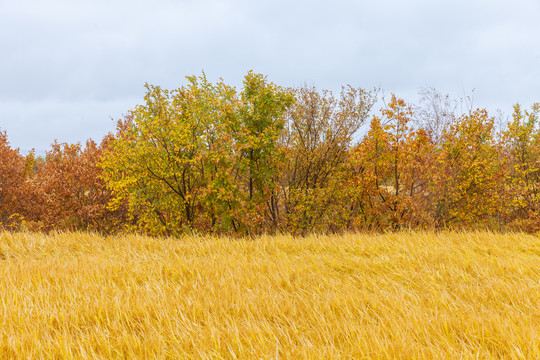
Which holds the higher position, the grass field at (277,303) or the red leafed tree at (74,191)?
the red leafed tree at (74,191)

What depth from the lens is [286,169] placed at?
555 inches

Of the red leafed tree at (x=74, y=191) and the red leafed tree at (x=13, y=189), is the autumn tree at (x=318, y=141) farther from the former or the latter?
the red leafed tree at (x=13, y=189)

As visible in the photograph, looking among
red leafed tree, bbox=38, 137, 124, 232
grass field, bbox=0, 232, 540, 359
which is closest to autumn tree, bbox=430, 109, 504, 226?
grass field, bbox=0, 232, 540, 359

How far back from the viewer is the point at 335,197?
1349 centimetres

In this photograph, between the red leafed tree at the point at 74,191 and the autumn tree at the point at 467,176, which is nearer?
the autumn tree at the point at 467,176

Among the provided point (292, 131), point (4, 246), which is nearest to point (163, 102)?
point (292, 131)

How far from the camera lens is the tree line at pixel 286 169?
37.6 ft

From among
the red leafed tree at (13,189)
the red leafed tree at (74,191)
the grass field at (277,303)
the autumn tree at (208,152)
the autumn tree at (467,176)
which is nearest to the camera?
the grass field at (277,303)

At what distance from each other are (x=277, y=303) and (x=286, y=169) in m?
10.3

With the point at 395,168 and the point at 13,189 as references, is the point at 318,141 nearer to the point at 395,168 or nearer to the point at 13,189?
the point at 395,168

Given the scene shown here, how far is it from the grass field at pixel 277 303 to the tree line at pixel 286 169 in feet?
16.0

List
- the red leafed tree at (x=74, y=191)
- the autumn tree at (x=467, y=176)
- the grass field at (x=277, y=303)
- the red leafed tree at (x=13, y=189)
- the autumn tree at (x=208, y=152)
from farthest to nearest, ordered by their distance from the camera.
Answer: the red leafed tree at (x=13, y=189) → the red leafed tree at (x=74, y=191) → the autumn tree at (x=467, y=176) → the autumn tree at (x=208, y=152) → the grass field at (x=277, y=303)

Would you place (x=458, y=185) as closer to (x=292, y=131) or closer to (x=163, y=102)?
(x=292, y=131)

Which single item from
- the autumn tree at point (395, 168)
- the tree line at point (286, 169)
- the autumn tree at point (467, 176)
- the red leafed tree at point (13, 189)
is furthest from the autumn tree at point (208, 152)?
the red leafed tree at point (13, 189)
